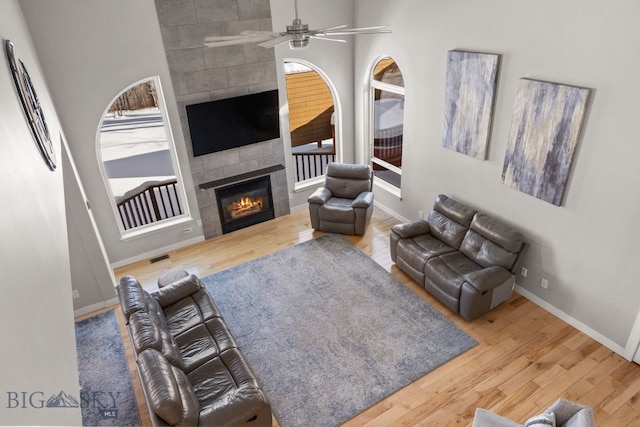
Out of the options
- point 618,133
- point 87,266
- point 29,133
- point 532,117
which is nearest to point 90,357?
point 87,266

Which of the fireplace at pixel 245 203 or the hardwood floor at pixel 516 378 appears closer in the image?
the hardwood floor at pixel 516 378

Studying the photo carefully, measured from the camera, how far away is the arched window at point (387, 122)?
646 centimetres

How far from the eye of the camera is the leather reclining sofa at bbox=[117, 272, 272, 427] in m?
3.09

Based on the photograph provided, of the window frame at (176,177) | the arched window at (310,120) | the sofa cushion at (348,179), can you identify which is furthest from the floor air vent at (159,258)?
the sofa cushion at (348,179)

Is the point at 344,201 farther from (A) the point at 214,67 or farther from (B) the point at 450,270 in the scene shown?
(A) the point at 214,67

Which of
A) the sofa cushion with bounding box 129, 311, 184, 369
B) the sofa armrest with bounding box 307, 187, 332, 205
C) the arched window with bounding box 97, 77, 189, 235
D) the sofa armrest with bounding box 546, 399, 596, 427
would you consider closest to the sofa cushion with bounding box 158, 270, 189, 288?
the sofa cushion with bounding box 129, 311, 184, 369

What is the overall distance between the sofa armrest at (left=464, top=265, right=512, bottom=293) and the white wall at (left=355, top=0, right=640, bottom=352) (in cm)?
52

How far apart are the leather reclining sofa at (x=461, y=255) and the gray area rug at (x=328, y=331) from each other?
12.6 inches

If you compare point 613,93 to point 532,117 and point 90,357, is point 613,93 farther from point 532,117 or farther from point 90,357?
point 90,357

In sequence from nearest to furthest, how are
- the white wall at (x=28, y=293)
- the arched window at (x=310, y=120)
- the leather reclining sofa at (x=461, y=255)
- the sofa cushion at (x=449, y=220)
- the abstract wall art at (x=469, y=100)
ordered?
1. the white wall at (x=28, y=293)
2. the leather reclining sofa at (x=461, y=255)
3. the abstract wall art at (x=469, y=100)
4. the sofa cushion at (x=449, y=220)
5. the arched window at (x=310, y=120)

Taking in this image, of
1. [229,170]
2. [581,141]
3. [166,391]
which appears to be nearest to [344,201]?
[229,170]

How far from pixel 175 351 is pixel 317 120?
5039mm

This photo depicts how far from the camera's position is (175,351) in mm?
3736

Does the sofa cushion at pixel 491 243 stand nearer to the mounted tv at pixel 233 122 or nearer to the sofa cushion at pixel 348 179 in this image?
the sofa cushion at pixel 348 179
